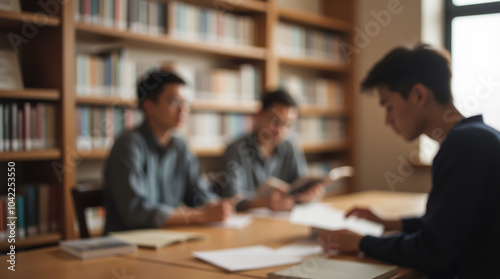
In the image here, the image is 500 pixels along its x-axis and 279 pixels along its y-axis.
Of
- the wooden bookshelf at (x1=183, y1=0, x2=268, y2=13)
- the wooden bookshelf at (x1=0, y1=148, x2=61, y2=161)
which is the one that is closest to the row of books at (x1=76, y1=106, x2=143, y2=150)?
the wooden bookshelf at (x1=0, y1=148, x2=61, y2=161)

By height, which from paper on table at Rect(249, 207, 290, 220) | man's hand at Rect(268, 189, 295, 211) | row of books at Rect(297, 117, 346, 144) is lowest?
paper on table at Rect(249, 207, 290, 220)

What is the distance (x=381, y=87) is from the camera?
1.64m

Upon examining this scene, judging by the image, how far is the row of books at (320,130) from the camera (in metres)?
4.29

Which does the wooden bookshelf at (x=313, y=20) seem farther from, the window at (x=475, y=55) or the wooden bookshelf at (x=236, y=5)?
the window at (x=475, y=55)

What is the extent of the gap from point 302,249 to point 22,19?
5.78 feet

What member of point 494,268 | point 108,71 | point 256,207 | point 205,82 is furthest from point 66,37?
point 494,268

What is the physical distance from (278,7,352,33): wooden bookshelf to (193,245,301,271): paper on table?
268 centimetres

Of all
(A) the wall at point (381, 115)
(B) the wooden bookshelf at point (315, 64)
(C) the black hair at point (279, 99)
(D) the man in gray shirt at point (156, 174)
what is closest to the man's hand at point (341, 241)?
(D) the man in gray shirt at point (156, 174)

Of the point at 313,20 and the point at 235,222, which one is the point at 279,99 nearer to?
the point at 235,222

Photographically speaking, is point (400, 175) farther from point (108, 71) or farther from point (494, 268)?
point (494, 268)

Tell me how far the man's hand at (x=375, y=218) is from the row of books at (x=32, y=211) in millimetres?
1589

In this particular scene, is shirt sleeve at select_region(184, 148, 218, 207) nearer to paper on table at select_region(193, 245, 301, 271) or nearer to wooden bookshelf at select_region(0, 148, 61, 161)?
wooden bookshelf at select_region(0, 148, 61, 161)

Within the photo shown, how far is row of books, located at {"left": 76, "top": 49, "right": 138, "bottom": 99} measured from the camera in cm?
276

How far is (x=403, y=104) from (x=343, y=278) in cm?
60
